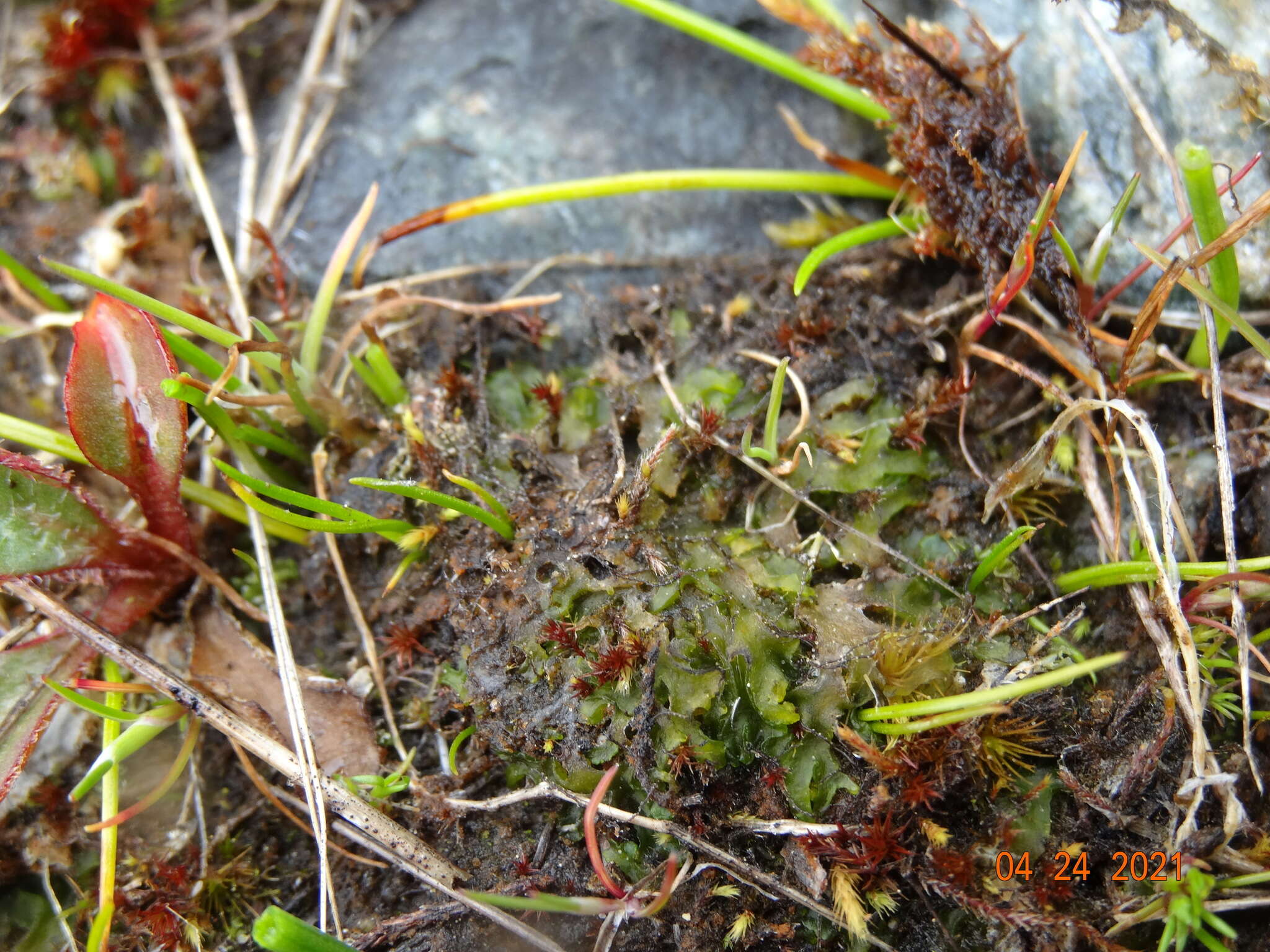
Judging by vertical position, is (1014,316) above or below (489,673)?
above

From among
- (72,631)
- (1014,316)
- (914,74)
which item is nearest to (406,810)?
(72,631)

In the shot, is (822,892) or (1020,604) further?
(1020,604)

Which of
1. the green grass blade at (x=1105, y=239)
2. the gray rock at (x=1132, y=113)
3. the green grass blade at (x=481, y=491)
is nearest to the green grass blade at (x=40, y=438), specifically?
the green grass blade at (x=481, y=491)

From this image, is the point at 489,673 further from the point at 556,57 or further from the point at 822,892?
the point at 556,57

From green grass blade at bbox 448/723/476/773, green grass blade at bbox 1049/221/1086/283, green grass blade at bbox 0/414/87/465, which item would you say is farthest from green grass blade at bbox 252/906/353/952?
green grass blade at bbox 1049/221/1086/283

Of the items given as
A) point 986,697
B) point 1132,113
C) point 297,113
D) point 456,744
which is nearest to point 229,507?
point 456,744

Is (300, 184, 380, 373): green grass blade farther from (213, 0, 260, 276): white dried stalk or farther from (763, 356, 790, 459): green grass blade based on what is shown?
(763, 356, 790, 459): green grass blade

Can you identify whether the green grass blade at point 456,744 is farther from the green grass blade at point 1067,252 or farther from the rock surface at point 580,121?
the green grass blade at point 1067,252
